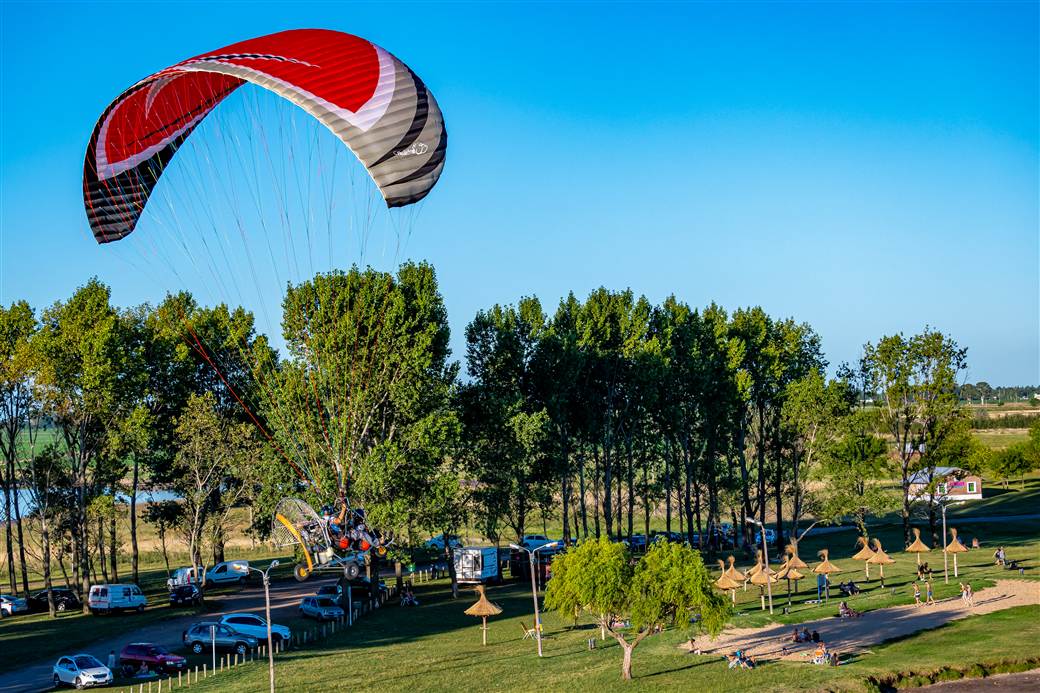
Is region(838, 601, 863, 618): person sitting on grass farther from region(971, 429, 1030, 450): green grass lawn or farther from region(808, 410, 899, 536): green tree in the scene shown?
region(971, 429, 1030, 450): green grass lawn

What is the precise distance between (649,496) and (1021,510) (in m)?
38.6

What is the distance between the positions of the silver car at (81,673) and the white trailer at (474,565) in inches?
1056

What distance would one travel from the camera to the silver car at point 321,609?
47628 millimetres

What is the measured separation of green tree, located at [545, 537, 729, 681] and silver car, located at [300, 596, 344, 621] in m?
18.1

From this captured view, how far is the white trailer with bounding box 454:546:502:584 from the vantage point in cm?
5838

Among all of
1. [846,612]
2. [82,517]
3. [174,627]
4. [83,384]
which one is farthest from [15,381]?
[846,612]

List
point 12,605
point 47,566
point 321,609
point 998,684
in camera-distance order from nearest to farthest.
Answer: point 998,684
point 321,609
point 12,605
point 47,566

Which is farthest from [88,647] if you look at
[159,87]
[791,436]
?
[791,436]

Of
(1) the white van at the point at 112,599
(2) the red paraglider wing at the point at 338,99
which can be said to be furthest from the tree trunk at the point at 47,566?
(2) the red paraglider wing at the point at 338,99

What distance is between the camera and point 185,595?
172 feet

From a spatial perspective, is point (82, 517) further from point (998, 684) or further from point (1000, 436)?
point (1000, 436)

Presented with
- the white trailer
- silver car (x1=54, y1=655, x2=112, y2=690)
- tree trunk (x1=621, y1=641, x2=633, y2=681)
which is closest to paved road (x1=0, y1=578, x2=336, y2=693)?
silver car (x1=54, y1=655, x2=112, y2=690)

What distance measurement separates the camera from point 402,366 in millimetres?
51688

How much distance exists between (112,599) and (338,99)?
36381mm
